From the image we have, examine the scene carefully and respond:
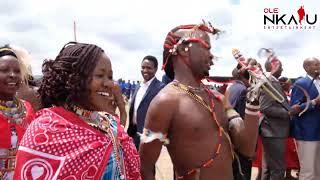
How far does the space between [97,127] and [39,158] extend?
0.35 m

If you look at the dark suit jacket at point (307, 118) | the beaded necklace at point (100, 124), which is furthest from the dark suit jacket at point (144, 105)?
the beaded necklace at point (100, 124)

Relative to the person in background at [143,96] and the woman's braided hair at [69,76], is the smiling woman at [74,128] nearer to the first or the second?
the woman's braided hair at [69,76]

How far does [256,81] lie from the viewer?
283 centimetres

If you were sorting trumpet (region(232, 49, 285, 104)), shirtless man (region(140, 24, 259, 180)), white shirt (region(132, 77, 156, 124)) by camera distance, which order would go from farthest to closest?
1. white shirt (region(132, 77, 156, 124))
2. shirtless man (region(140, 24, 259, 180))
3. trumpet (region(232, 49, 285, 104))

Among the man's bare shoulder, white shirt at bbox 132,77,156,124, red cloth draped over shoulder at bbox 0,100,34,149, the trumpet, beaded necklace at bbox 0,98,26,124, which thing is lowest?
white shirt at bbox 132,77,156,124

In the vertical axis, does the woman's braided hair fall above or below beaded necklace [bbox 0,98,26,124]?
above

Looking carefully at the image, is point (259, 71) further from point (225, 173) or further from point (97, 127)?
point (97, 127)

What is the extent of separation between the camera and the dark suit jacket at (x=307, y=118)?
6367mm

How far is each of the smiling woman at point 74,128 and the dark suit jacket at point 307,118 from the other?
4.56 meters

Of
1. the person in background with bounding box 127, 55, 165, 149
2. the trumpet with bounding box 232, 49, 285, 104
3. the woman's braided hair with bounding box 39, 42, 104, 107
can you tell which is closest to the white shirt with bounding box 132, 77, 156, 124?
the person in background with bounding box 127, 55, 165, 149

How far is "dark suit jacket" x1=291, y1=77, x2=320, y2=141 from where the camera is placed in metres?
6.37

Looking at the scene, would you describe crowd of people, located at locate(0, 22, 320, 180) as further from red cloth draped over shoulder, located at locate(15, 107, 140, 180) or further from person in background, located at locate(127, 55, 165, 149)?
person in background, located at locate(127, 55, 165, 149)

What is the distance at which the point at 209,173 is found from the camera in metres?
2.92

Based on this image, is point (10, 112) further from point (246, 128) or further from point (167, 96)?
point (246, 128)
